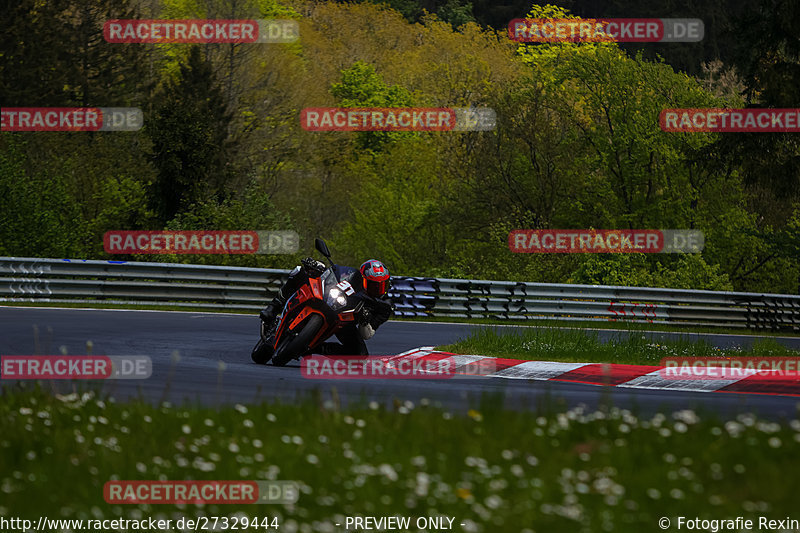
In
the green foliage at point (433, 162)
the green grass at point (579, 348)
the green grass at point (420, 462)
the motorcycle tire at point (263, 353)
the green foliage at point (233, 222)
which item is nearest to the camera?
the green grass at point (420, 462)

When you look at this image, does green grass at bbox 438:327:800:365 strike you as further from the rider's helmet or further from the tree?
the tree

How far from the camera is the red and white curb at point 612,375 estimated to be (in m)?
13.0

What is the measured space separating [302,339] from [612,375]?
3992mm

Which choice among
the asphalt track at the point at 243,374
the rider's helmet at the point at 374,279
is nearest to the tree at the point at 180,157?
the asphalt track at the point at 243,374

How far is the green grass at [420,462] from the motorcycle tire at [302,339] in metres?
4.25

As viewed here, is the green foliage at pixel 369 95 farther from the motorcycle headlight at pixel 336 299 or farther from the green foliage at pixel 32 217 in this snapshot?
the motorcycle headlight at pixel 336 299

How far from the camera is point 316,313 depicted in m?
13.0

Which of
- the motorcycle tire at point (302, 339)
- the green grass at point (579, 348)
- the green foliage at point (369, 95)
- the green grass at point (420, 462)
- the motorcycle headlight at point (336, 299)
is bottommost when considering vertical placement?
the green grass at point (420, 462)

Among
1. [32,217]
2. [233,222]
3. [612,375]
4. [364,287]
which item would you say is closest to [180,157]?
[233,222]

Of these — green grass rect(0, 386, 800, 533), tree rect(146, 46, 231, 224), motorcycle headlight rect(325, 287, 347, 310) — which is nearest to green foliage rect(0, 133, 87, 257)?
tree rect(146, 46, 231, 224)

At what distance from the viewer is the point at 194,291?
25312 mm

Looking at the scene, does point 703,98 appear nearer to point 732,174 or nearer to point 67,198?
point 732,174

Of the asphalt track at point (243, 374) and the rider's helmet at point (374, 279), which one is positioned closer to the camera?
the asphalt track at point (243, 374)

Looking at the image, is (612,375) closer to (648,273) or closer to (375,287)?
(375,287)
